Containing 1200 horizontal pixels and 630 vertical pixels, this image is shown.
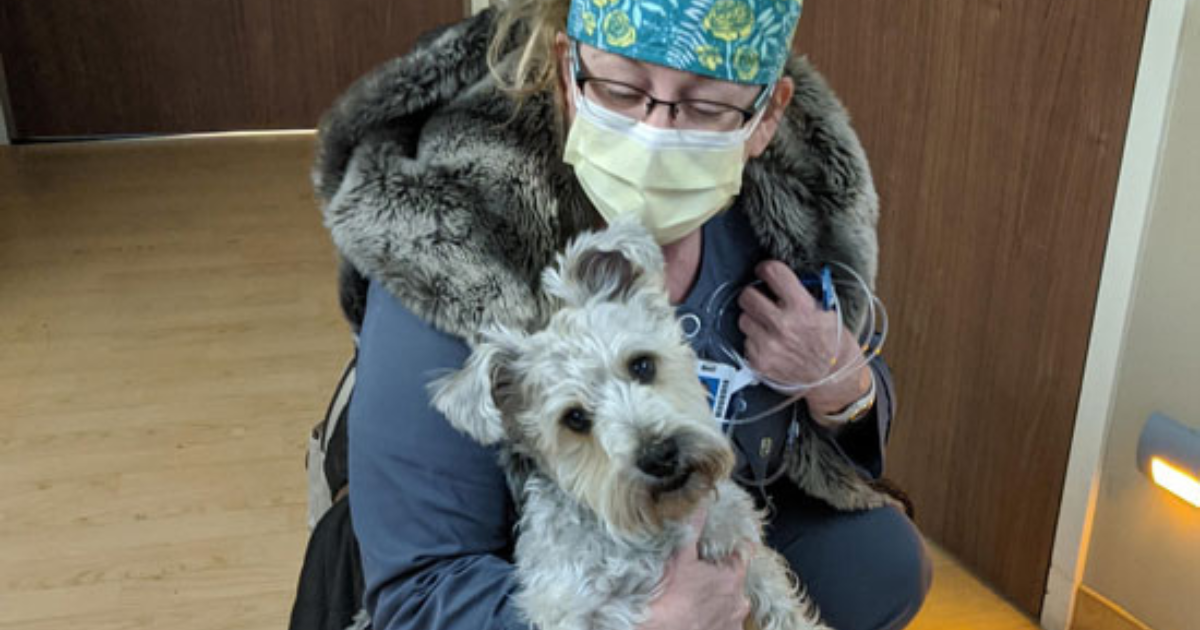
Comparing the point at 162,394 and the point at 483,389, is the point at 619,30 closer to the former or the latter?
the point at 483,389

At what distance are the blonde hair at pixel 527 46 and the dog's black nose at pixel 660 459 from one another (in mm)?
468

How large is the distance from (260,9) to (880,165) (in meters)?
3.77

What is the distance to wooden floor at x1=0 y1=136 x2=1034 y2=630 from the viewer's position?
2.23 meters

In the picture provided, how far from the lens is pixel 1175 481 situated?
174 centimetres

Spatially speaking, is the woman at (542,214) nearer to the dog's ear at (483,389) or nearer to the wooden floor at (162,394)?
the dog's ear at (483,389)

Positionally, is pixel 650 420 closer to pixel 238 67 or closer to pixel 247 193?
pixel 247 193

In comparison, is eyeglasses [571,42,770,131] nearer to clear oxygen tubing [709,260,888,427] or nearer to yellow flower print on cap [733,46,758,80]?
yellow flower print on cap [733,46,758,80]

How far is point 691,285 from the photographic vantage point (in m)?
1.42

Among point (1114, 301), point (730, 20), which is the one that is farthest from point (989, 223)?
point (730, 20)

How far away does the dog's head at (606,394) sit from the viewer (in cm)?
105

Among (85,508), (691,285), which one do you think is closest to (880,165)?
(691,285)

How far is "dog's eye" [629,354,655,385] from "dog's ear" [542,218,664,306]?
0.07m

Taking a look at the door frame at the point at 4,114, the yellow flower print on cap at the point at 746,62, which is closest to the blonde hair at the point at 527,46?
the yellow flower print on cap at the point at 746,62

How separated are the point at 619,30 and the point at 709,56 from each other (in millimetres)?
101
